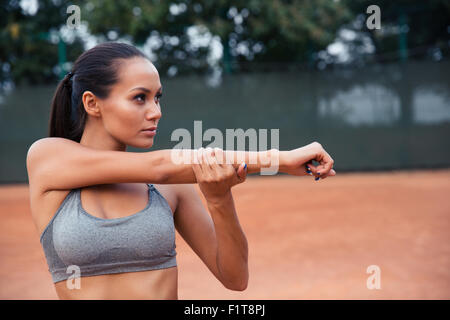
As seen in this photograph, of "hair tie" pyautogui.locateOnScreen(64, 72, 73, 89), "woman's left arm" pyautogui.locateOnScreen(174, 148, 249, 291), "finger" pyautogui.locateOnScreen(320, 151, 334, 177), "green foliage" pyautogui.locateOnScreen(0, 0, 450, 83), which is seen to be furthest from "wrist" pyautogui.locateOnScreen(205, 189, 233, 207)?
"green foliage" pyautogui.locateOnScreen(0, 0, 450, 83)

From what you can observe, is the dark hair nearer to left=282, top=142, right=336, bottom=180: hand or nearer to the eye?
the eye

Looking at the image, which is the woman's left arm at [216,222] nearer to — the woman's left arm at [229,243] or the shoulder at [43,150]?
the woman's left arm at [229,243]

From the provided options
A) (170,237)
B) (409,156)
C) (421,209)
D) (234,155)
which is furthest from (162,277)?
(409,156)

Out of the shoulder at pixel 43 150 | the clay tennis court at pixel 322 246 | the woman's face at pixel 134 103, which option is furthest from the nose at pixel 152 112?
the clay tennis court at pixel 322 246

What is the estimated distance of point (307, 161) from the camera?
45.4 inches

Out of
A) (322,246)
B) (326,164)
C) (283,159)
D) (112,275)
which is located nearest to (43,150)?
(112,275)

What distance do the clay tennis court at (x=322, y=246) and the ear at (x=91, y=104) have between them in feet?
8.72

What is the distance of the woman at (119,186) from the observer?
114cm

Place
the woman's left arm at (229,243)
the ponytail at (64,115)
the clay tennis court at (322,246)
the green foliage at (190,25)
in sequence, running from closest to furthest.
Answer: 1. the woman's left arm at (229,243)
2. the ponytail at (64,115)
3. the clay tennis court at (322,246)
4. the green foliage at (190,25)

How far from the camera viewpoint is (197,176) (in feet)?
3.71

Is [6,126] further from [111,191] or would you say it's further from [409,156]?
[111,191]

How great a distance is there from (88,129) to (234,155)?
0.48m

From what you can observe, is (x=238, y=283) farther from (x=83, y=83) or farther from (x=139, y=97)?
(x=83, y=83)

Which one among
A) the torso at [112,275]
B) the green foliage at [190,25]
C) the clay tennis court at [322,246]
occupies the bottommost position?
the clay tennis court at [322,246]
